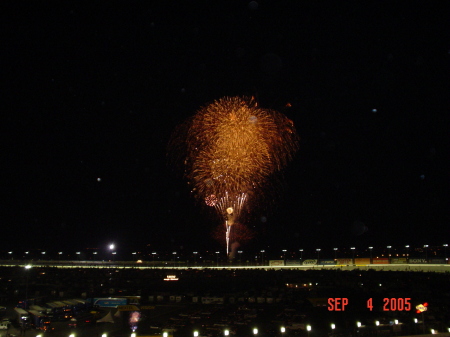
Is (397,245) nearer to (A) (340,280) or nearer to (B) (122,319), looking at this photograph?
(A) (340,280)

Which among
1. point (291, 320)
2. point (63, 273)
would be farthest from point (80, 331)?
point (63, 273)

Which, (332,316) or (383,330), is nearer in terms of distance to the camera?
(383,330)

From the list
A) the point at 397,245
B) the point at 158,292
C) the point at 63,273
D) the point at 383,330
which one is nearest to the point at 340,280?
the point at 158,292

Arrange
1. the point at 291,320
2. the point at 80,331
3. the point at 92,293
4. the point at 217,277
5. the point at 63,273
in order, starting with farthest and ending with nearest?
1. the point at 63,273
2. the point at 217,277
3. the point at 92,293
4. the point at 291,320
5. the point at 80,331

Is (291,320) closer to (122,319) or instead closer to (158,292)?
(122,319)

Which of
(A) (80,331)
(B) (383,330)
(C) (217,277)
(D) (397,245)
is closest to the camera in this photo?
(B) (383,330)
